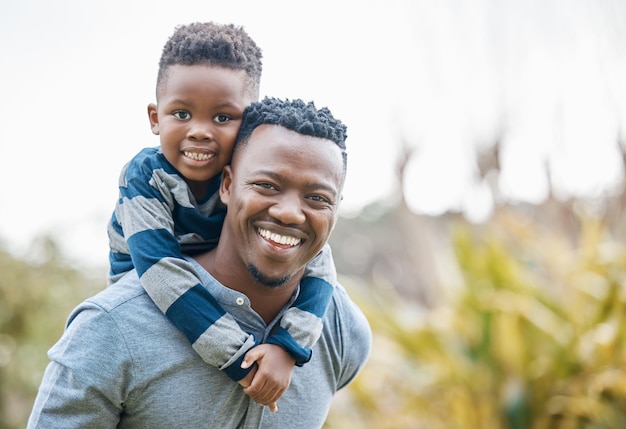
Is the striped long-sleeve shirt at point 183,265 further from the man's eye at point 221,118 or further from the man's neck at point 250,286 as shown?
the man's eye at point 221,118

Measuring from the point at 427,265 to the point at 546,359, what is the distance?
175 inches

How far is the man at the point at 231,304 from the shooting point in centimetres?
173

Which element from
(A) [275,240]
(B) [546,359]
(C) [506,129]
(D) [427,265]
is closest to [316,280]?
(A) [275,240]

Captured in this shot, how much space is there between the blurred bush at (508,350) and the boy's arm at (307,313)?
127 inches

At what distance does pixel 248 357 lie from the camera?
1.79 metres

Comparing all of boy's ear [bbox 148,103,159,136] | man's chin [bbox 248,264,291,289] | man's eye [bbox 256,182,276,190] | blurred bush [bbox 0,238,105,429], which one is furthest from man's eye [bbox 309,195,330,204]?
blurred bush [bbox 0,238,105,429]

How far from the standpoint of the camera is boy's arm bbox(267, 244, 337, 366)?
187 cm

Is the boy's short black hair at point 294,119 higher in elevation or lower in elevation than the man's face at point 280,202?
higher

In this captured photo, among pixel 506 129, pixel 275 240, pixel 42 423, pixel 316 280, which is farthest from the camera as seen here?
pixel 506 129

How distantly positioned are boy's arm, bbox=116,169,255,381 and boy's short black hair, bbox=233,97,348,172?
0.33m

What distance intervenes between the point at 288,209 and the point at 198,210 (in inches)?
13.5

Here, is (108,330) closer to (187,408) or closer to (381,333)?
(187,408)

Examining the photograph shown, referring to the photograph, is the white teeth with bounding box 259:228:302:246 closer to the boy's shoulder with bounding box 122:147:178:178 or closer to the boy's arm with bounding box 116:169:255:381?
the boy's arm with bounding box 116:169:255:381

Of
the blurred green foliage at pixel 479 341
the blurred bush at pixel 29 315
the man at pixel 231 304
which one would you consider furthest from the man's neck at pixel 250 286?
the blurred bush at pixel 29 315
